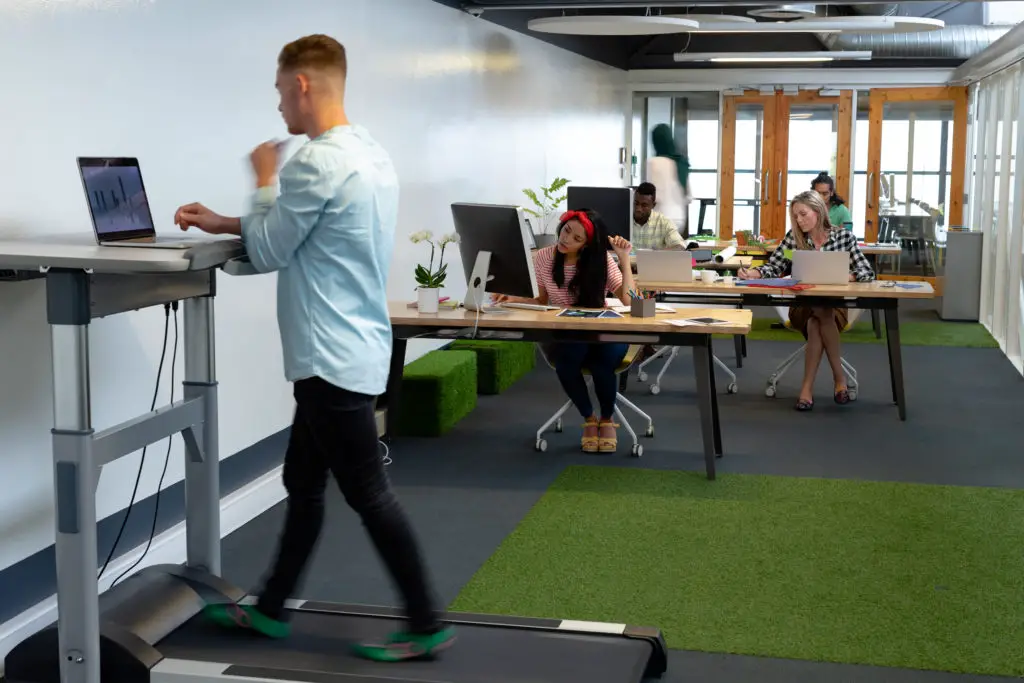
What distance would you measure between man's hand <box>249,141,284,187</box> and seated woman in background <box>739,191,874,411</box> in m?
5.05

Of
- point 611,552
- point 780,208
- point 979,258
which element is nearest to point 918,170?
point 780,208

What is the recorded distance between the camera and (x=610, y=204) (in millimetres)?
8516

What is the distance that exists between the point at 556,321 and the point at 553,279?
2.31ft

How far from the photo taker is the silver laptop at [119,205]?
3.31 m

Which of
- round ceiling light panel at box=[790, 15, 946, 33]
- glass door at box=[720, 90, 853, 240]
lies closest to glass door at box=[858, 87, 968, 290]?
glass door at box=[720, 90, 853, 240]

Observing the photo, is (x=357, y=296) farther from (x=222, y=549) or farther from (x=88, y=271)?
(x=222, y=549)

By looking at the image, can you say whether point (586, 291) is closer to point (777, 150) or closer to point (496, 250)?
point (496, 250)

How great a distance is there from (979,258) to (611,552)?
8742 mm

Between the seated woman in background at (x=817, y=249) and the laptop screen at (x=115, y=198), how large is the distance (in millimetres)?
5117

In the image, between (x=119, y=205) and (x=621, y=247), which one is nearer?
(x=119, y=205)

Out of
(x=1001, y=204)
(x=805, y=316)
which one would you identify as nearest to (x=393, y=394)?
(x=805, y=316)

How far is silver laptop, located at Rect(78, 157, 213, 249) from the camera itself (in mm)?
3307

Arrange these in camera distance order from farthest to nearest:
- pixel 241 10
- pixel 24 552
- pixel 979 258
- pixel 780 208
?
pixel 780 208 → pixel 979 258 → pixel 241 10 → pixel 24 552

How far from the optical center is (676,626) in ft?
13.5
